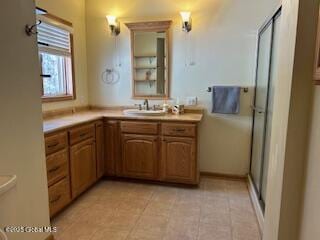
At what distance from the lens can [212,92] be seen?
313 cm

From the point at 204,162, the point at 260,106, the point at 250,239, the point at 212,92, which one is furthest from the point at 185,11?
the point at 250,239

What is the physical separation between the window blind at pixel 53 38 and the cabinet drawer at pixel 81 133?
939 millimetres

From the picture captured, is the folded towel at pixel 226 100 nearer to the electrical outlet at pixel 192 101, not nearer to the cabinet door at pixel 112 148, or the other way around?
the electrical outlet at pixel 192 101

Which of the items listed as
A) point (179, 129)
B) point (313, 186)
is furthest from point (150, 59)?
point (313, 186)

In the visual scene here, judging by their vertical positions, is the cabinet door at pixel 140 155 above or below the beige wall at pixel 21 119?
below

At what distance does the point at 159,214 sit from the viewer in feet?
7.78

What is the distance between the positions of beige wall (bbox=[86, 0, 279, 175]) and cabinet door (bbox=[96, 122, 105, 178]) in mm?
655

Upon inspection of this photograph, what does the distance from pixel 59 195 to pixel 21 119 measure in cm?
97

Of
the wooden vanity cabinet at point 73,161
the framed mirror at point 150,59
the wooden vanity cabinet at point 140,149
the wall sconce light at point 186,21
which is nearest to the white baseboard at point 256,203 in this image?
the wooden vanity cabinet at point 140,149

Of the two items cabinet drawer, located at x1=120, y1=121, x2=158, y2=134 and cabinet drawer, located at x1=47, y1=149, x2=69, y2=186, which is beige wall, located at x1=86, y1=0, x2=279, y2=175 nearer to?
cabinet drawer, located at x1=120, y1=121, x2=158, y2=134

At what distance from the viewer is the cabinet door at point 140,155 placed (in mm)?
2932

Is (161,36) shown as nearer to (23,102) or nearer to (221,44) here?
(221,44)

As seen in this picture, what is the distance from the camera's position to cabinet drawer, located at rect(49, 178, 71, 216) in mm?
2155

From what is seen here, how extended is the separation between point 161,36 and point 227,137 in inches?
62.7
